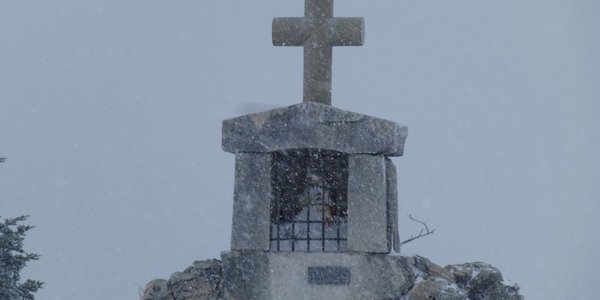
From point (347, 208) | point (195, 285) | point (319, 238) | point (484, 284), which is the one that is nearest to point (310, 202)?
point (319, 238)

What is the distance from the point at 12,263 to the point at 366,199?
335cm

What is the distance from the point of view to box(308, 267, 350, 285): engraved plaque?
874 cm

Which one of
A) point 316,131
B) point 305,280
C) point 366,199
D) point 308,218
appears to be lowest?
point 305,280

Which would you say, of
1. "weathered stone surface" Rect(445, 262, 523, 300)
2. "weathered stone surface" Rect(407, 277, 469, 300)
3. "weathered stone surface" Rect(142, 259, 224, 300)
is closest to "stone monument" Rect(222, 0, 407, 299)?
Result: "weathered stone surface" Rect(142, 259, 224, 300)

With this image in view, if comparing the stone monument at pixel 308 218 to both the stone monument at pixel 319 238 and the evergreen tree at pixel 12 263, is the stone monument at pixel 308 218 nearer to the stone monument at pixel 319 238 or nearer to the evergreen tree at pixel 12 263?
the stone monument at pixel 319 238

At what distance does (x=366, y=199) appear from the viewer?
889 centimetres

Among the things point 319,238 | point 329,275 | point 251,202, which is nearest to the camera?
point 329,275

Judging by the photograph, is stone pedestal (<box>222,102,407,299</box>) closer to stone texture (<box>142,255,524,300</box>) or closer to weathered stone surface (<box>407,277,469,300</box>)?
stone texture (<box>142,255,524,300</box>)

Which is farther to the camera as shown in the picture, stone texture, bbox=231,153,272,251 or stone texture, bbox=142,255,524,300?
stone texture, bbox=231,153,272,251

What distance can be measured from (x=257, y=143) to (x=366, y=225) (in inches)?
51.1

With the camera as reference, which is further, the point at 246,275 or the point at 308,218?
the point at 308,218

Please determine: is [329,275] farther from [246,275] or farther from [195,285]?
[195,285]

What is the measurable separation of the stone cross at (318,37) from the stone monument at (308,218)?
323mm

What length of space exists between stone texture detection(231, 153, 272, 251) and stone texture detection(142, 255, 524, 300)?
142 millimetres
